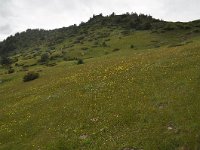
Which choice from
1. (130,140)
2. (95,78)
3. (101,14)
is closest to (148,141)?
(130,140)

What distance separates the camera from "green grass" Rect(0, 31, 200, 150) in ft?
77.4

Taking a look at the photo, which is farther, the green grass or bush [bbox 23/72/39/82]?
bush [bbox 23/72/39/82]

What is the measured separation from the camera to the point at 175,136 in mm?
22344

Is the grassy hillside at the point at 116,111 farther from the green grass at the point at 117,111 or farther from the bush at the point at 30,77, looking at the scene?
the bush at the point at 30,77

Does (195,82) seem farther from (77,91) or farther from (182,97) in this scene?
(77,91)

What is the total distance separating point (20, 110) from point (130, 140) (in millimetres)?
17983

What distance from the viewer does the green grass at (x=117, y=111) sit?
23578 millimetres

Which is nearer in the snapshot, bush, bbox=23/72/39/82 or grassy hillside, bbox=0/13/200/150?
grassy hillside, bbox=0/13/200/150

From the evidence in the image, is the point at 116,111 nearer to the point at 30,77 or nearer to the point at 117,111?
the point at 117,111

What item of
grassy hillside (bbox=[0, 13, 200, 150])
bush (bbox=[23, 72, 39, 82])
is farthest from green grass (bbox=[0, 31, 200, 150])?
bush (bbox=[23, 72, 39, 82])

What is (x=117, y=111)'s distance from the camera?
2870cm

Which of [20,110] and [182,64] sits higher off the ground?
[182,64]

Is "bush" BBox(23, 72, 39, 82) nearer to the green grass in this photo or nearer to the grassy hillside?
the grassy hillside

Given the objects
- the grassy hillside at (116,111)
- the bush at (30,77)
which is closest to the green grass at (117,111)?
the grassy hillside at (116,111)
